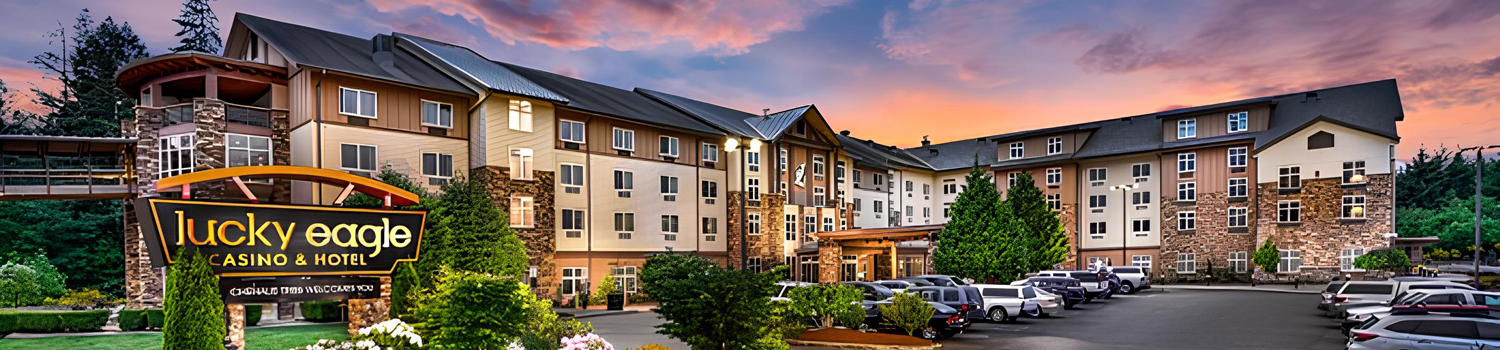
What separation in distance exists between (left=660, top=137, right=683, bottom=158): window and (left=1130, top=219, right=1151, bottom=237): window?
3654 centimetres

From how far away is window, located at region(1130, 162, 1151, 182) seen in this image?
2452 inches

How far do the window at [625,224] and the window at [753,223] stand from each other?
766cm

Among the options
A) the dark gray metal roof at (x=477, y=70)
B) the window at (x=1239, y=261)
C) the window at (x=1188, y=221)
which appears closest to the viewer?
the dark gray metal roof at (x=477, y=70)

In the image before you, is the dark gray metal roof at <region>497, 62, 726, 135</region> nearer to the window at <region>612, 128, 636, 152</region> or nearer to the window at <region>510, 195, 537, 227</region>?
the window at <region>612, 128, 636, 152</region>

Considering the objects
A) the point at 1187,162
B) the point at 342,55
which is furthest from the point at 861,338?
the point at 1187,162

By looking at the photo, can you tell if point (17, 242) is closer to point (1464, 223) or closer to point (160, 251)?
point (160, 251)

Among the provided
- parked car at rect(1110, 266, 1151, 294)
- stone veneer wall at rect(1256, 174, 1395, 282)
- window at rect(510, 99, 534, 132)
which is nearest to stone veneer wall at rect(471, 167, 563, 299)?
window at rect(510, 99, 534, 132)

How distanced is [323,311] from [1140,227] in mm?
54149

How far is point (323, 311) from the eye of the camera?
31.1m

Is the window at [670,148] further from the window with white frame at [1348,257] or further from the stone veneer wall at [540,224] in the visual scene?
the window with white frame at [1348,257]

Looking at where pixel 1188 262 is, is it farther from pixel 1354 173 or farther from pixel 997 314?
pixel 997 314

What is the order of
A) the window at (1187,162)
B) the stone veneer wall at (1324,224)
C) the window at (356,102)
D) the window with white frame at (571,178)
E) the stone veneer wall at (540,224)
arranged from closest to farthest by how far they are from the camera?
the window at (356,102) < the stone veneer wall at (540,224) < the window with white frame at (571,178) < the stone veneer wall at (1324,224) < the window at (1187,162)

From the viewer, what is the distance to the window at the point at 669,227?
145 feet

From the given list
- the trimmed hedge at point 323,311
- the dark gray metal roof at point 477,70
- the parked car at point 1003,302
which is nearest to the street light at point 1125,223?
the parked car at point 1003,302
